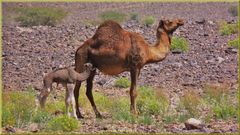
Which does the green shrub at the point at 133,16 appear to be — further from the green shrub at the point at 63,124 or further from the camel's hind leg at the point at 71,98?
the green shrub at the point at 63,124

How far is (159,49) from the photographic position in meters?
15.3

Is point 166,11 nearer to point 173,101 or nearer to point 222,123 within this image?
point 173,101

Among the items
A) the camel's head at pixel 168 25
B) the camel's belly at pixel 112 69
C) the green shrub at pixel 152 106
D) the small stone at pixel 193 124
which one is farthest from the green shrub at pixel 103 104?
the small stone at pixel 193 124

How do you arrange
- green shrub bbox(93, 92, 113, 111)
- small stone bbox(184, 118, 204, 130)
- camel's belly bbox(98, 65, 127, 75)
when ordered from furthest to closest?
green shrub bbox(93, 92, 113, 111) → camel's belly bbox(98, 65, 127, 75) → small stone bbox(184, 118, 204, 130)

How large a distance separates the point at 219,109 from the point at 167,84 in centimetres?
690

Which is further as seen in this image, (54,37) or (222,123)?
(54,37)

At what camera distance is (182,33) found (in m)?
29.5

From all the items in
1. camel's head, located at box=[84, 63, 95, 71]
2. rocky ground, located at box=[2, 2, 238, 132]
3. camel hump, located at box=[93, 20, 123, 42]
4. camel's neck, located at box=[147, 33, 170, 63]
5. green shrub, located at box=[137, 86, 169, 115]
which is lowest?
rocky ground, located at box=[2, 2, 238, 132]

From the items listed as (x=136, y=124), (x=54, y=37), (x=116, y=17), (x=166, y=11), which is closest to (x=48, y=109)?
(x=136, y=124)

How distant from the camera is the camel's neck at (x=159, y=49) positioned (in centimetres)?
1502

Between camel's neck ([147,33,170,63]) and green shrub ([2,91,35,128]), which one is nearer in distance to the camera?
green shrub ([2,91,35,128])

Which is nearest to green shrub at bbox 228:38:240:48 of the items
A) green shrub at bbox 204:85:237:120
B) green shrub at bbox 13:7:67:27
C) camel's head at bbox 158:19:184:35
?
green shrub at bbox 204:85:237:120

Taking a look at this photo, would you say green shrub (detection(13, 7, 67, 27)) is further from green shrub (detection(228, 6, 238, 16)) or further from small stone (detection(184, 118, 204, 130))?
small stone (detection(184, 118, 204, 130))

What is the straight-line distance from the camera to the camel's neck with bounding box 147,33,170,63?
15.0m
